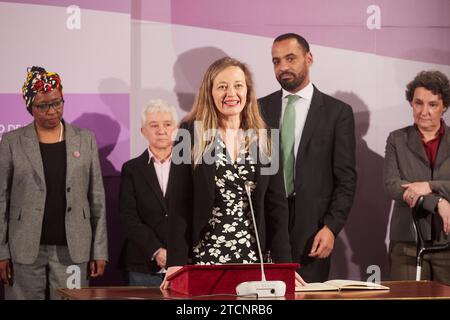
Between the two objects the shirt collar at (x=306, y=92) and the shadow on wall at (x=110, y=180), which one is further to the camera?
the shirt collar at (x=306, y=92)

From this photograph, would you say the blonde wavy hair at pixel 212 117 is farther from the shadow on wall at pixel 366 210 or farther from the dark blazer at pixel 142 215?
the shadow on wall at pixel 366 210

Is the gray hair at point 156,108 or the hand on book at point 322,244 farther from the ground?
the gray hair at point 156,108

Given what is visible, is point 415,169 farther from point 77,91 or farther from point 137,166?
point 77,91

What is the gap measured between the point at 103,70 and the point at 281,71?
120 centimetres

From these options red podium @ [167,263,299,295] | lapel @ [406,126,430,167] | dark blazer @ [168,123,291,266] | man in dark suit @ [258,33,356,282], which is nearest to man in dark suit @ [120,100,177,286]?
man in dark suit @ [258,33,356,282]

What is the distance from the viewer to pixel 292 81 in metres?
6.12

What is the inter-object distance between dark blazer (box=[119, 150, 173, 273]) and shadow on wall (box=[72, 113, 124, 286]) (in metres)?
0.10

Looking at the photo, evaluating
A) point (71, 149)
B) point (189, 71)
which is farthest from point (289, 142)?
point (71, 149)

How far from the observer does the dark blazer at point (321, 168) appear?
595cm

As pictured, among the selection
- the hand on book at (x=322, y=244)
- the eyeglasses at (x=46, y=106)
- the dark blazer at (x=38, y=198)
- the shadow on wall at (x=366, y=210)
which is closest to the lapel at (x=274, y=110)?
the shadow on wall at (x=366, y=210)

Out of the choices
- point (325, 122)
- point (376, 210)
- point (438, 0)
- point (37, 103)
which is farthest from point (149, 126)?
point (438, 0)

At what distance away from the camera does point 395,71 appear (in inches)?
247

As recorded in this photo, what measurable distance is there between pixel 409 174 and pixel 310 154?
26.6 inches

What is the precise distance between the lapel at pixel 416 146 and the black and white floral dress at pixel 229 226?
1.90 metres
